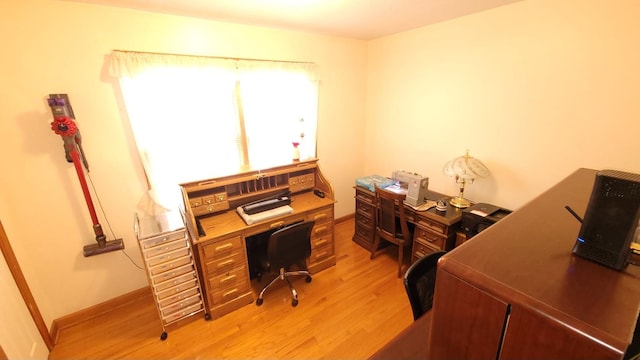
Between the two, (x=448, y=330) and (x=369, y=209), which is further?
(x=369, y=209)

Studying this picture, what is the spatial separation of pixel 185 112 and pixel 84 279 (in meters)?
1.63

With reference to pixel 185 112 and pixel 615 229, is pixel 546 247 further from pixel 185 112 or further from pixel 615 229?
pixel 185 112

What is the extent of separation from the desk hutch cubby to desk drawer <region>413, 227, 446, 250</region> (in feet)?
2.77

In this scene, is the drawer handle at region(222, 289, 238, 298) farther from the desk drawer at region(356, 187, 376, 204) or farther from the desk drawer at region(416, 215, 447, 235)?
the desk drawer at region(416, 215, 447, 235)

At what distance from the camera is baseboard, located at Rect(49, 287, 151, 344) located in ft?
6.76

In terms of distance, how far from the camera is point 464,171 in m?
2.37

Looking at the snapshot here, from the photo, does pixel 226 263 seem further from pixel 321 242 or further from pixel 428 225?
pixel 428 225

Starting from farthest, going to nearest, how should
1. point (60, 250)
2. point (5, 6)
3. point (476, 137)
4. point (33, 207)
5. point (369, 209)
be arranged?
point (369, 209), point (476, 137), point (60, 250), point (33, 207), point (5, 6)

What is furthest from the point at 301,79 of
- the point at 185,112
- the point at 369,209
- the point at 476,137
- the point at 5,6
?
the point at 5,6

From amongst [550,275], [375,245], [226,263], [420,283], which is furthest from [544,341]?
[375,245]

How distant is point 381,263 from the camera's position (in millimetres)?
2795

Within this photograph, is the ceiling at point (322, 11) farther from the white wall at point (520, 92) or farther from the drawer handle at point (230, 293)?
the drawer handle at point (230, 293)

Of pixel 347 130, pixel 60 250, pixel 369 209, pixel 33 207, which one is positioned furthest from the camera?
pixel 347 130

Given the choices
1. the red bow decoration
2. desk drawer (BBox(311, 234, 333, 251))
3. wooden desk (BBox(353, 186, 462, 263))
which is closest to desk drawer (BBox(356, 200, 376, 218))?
wooden desk (BBox(353, 186, 462, 263))
